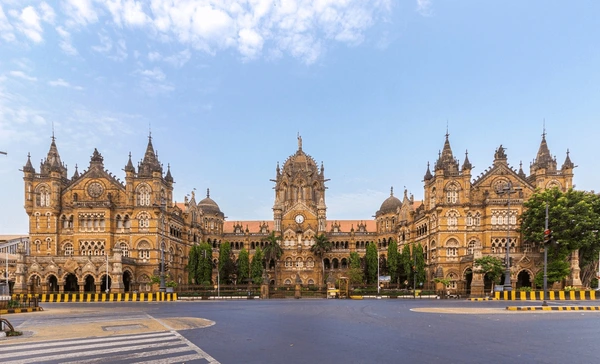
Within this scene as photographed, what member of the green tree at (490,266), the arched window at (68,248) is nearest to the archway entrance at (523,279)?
the green tree at (490,266)

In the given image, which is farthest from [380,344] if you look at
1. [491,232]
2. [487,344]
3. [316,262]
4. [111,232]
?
[316,262]

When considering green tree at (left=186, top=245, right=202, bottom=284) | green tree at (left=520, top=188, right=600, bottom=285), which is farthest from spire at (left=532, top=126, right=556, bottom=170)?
green tree at (left=186, top=245, right=202, bottom=284)

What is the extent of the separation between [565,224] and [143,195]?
54.1 m

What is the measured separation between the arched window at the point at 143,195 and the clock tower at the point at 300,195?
24038 mm

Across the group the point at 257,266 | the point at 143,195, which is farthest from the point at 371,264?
the point at 143,195

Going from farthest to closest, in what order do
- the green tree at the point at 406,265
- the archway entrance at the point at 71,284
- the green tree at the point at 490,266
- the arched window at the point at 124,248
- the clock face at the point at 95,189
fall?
1. the clock face at the point at 95,189
2. the green tree at the point at 406,265
3. the arched window at the point at 124,248
4. the archway entrance at the point at 71,284
5. the green tree at the point at 490,266

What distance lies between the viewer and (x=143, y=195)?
6334cm

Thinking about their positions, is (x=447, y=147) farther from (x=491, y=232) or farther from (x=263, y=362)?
(x=263, y=362)

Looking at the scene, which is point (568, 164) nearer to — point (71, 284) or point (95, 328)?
point (95, 328)

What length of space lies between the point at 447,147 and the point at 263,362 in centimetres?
6062

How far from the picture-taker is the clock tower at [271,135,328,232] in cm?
7906

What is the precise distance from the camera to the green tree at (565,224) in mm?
49375

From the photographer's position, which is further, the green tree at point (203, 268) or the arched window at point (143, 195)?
the green tree at point (203, 268)

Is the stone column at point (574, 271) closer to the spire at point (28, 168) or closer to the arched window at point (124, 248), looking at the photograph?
the arched window at point (124, 248)
